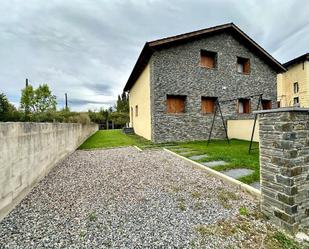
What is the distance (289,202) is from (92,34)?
11.4 metres

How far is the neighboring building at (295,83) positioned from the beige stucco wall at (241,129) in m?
6.09

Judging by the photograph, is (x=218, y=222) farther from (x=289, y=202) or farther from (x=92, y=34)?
(x=92, y=34)

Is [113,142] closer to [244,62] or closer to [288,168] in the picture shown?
[288,168]

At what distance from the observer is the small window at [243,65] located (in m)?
12.3

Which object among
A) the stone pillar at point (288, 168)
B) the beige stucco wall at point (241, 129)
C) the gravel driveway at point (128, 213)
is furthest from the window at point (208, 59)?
the stone pillar at point (288, 168)

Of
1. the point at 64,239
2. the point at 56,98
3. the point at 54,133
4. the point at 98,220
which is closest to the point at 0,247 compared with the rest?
the point at 64,239

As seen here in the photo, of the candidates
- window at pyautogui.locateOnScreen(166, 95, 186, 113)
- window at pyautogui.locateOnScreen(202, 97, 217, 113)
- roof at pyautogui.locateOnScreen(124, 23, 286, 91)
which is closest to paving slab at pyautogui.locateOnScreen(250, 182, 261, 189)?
window at pyautogui.locateOnScreen(166, 95, 186, 113)

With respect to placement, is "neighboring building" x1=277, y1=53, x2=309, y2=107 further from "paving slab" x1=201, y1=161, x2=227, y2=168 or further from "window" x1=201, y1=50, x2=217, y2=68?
"paving slab" x1=201, y1=161, x2=227, y2=168

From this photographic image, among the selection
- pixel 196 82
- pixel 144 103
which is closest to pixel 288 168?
pixel 196 82

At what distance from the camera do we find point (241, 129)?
10516mm

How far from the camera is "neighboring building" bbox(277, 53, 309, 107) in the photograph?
1434 centimetres

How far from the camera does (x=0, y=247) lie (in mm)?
1994

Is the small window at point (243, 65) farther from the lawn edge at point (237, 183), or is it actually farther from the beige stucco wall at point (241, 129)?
the lawn edge at point (237, 183)

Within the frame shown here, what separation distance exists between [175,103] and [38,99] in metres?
25.5
